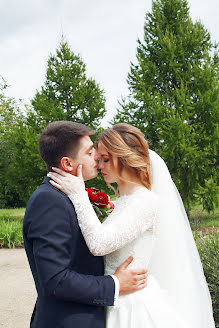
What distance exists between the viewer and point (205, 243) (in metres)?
5.35

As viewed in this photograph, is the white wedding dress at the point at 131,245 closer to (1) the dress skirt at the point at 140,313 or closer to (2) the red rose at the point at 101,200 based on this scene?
(1) the dress skirt at the point at 140,313

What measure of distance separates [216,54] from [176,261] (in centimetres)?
1424

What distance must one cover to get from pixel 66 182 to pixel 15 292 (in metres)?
4.88

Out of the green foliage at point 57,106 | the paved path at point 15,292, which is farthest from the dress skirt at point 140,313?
the green foliage at point 57,106

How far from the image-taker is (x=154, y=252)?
2.42 metres

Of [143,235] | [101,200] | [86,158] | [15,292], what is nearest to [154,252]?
[143,235]

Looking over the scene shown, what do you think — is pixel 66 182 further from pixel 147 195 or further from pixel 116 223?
pixel 147 195

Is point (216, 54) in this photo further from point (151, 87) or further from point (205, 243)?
point (205, 243)

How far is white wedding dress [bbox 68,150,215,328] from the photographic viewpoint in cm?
190

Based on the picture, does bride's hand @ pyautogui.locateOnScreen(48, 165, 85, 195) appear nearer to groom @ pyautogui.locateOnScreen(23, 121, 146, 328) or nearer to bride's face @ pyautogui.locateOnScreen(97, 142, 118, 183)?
groom @ pyautogui.locateOnScreen(23, 121, 146, 328)

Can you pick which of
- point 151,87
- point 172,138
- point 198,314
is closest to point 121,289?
point 198,314

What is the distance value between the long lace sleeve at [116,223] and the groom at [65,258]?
5 centimetres

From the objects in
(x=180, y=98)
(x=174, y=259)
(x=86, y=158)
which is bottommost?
(x=174, y=259)

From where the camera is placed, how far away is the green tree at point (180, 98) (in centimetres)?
1371
